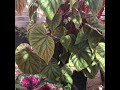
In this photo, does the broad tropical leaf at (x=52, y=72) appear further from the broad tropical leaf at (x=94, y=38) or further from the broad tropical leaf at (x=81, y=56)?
the broad tropical leaf at (x=94, y=38)

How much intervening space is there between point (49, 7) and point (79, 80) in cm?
46

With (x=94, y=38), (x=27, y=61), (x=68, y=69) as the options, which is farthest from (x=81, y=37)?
(x=27, y=61)

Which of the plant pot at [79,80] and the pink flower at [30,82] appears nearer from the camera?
the pink flower at [30,82]

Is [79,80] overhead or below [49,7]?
below

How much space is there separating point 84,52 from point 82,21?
17cm

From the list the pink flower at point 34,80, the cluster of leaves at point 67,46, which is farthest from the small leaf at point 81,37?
the pink flower at point 34,80

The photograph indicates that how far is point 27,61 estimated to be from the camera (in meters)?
1.24

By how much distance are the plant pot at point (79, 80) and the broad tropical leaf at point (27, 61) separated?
225 mm

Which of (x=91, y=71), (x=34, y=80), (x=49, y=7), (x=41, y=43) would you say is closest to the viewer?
(x=34, y=80)

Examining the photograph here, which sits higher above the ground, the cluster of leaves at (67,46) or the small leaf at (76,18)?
the small leaf at (76,18)

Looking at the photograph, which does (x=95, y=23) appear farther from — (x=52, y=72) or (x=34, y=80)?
(x=34, y=80)

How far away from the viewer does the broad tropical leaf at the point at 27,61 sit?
4.04 ft
